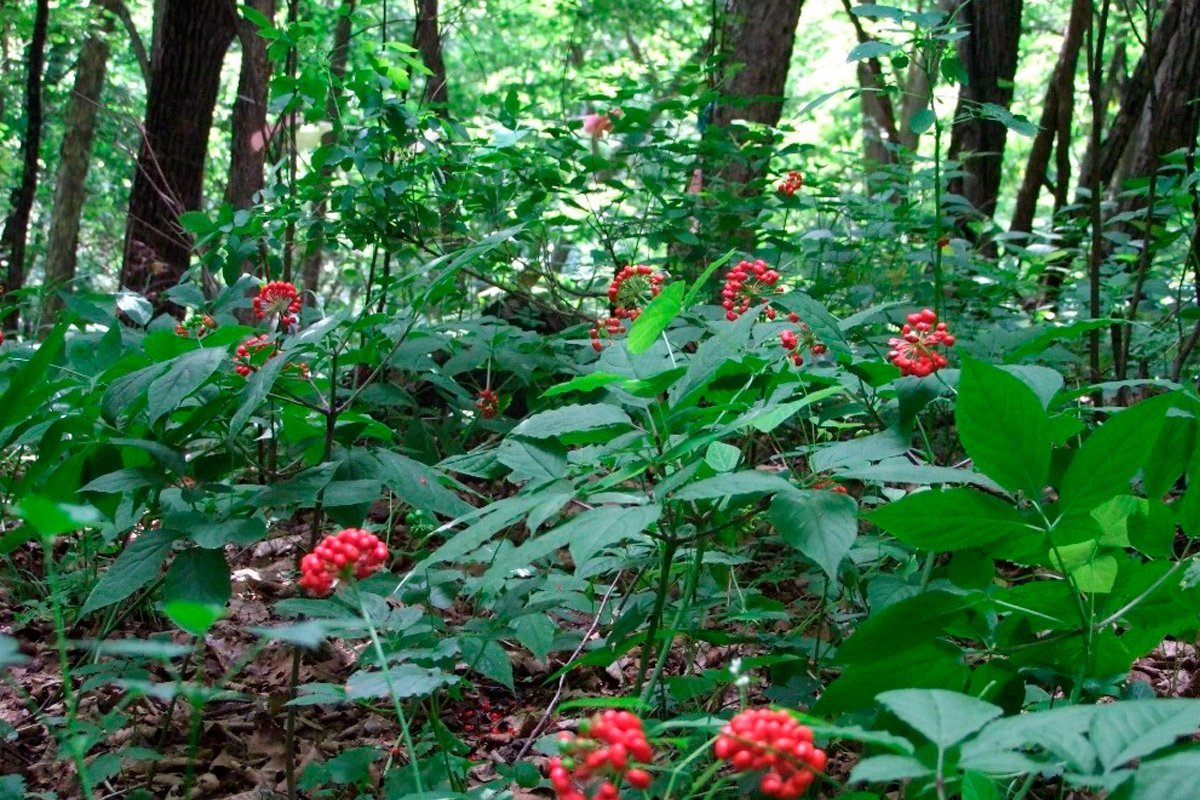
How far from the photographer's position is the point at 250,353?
89.7 inches

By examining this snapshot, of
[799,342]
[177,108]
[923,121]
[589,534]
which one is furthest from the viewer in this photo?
[177,108]

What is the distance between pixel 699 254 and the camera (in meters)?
4.16

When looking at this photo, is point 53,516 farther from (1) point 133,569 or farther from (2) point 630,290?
(2) point 630,290

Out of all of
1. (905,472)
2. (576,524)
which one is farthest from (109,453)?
(905,472)

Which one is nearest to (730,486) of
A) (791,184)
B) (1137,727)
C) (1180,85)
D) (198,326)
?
(1137,727)

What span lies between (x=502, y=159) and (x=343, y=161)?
1.92ft

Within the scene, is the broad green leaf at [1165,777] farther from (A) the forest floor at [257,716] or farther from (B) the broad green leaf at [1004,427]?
(A) the forest floor at [257,716]

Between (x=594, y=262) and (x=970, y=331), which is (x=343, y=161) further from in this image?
(x=970, y=331)

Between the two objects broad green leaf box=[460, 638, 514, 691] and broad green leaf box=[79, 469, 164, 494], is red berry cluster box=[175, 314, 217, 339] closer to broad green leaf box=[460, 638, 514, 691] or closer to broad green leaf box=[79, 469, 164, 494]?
broad green leaf box=[79, 469, 164, 494]

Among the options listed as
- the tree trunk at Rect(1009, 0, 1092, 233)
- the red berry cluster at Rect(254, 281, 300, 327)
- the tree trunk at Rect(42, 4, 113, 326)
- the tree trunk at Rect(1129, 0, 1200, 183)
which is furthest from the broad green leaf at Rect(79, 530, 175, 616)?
the tree trunk at Rect(42, 4, 113, 326)

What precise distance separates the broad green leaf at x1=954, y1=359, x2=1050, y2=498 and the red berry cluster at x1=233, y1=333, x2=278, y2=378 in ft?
4.75

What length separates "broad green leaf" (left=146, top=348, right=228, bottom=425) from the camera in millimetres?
1701

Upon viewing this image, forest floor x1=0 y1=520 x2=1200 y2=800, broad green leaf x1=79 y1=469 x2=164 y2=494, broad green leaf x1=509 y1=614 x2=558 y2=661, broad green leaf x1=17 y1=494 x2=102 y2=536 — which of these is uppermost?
broad green leaf x1=17 y1=494 x2=102 y2=536

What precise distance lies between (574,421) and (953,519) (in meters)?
0.57
